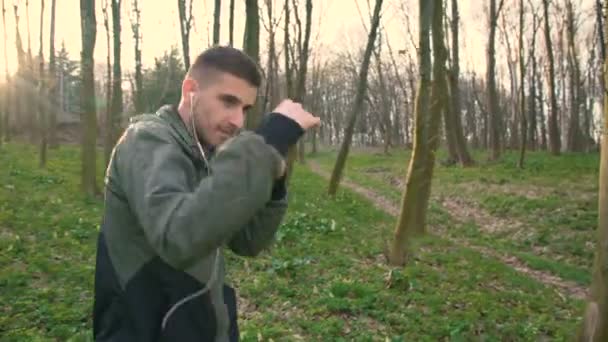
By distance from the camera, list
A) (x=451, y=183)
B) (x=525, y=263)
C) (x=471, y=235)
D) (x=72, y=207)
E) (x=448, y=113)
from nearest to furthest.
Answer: (x=525, y=263) < (x=72, y=207) < (x=471, y=235) < (x=451, y=183) < (x=448, y=113)

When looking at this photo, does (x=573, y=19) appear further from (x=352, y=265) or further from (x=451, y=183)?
(x=352, y=265)

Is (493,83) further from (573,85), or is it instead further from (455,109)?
(573,85)

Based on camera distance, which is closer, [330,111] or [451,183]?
[451,183]

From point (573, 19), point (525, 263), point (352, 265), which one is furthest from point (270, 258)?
point (573, 19)

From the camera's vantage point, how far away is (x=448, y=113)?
23.9 metres

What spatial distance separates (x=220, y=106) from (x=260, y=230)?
21.5 inches

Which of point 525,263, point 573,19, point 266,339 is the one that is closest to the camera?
point 266,339

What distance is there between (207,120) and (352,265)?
315 inches

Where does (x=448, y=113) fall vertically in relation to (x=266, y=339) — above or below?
above

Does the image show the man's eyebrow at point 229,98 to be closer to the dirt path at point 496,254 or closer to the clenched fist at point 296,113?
the clenched fist at point 296,113

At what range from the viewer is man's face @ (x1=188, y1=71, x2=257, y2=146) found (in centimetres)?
194

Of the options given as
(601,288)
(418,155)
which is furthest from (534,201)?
(601,288)

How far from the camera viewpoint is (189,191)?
1707 mm

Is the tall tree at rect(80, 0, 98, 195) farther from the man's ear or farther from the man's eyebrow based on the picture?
the man's eyebrow
